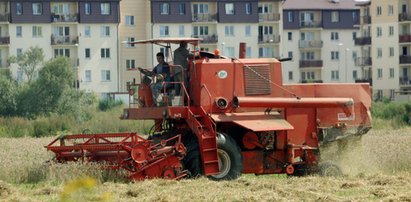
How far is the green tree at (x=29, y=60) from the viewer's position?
3688 inches

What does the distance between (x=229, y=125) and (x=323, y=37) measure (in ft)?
327

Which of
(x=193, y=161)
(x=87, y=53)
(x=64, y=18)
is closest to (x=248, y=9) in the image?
(x=87, y=53)

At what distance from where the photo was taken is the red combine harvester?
2405 centimetres

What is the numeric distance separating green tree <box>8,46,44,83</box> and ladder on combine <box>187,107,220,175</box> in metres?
69.9

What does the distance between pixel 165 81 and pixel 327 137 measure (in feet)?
14.2

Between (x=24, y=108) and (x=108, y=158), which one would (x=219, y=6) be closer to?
(x=24, y=108)

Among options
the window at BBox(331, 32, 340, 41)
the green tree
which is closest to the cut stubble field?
the green tree

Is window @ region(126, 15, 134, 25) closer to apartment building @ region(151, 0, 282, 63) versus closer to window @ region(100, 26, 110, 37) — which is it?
apartment building @ region(151, 0, 282, 63)

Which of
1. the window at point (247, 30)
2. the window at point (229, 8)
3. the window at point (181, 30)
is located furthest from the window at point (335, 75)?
the window at point (181, 30)

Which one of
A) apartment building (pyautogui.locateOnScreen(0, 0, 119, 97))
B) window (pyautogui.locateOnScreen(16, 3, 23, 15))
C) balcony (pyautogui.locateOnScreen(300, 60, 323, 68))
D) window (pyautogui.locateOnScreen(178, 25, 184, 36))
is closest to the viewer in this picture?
window (pyautogui.locateOnScreen(16, 3, 23, 15))

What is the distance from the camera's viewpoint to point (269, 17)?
376ft

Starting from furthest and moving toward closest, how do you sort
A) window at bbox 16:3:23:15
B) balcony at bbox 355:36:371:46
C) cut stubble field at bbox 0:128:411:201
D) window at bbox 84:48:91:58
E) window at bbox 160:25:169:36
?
balcony at bbox 355:36:371:46 → window at bbox 160:25:169:36 → window at bbox 84:48:91:58 → window at bbox 16:3:23:15 → cut stubble field at bbox 0:128:411:201

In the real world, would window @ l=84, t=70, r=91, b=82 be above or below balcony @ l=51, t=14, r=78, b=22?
below

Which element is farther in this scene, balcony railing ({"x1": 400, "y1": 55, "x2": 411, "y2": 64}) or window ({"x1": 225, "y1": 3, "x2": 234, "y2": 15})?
window ({"x1": 225, "y1": 3, "x2": 234, "y2": 15})
